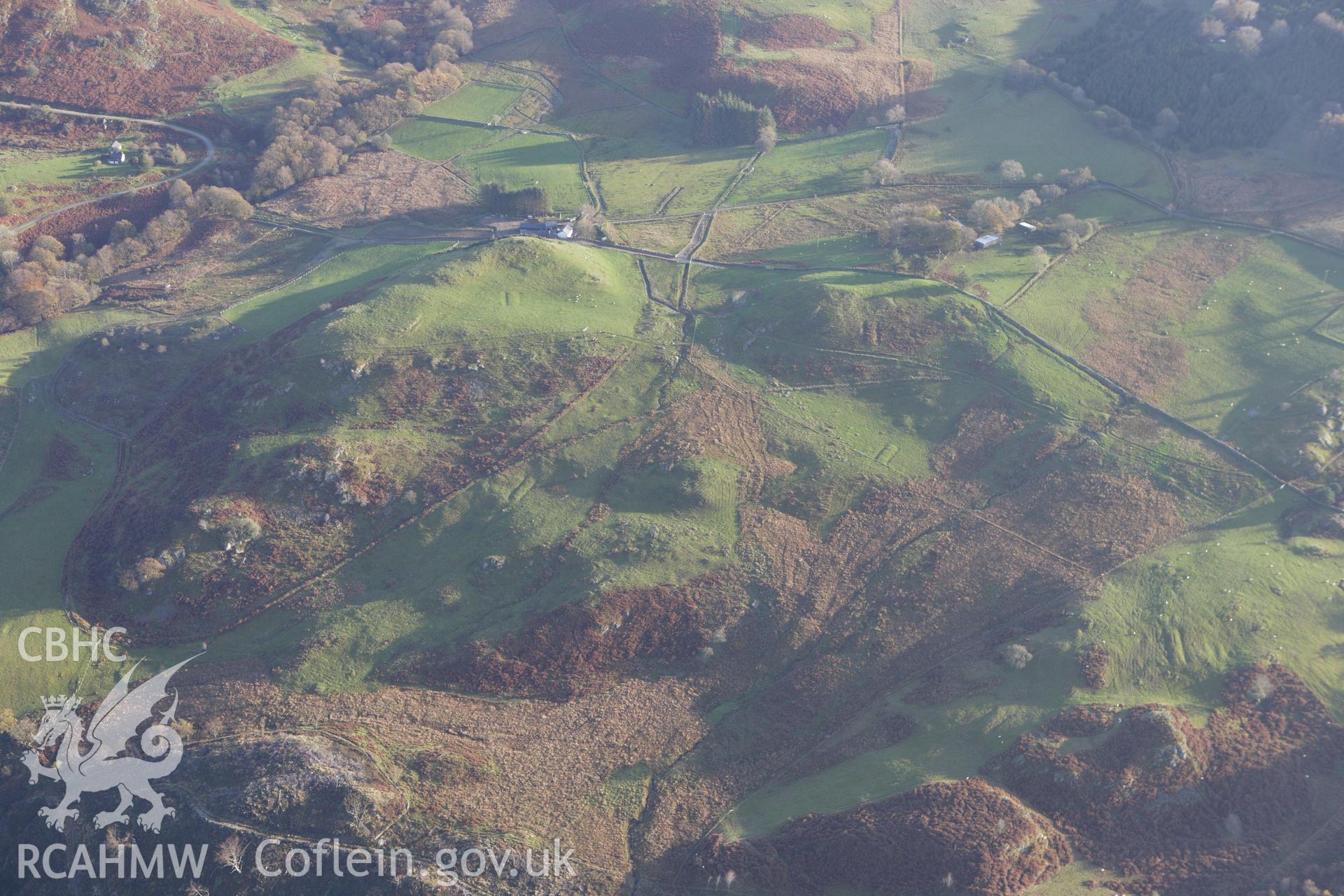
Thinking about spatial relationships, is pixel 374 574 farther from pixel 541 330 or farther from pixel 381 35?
pixel 381 35

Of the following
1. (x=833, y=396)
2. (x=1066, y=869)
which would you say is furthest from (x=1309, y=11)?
(x=1066, y=869)

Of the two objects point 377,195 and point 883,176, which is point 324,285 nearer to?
point 377,195

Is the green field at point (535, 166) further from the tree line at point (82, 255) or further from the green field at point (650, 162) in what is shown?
the tree line at point (82, 255)

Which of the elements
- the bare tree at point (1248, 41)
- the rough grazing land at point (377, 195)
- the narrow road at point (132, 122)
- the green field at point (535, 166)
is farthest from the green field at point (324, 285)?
the bare tree at point (1248, 41)

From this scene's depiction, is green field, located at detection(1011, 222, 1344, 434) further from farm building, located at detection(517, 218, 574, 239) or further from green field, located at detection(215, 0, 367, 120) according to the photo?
green field, located at detection(215, 0, 367, 120)

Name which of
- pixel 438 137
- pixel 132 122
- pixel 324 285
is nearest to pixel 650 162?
pixel 438 137

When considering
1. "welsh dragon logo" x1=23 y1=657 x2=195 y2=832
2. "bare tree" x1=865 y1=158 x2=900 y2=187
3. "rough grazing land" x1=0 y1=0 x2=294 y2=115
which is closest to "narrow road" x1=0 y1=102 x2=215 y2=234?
"rough grazing land" x1=0 y1=0 x2=294 y2=115

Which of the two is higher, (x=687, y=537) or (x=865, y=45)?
(x=865, y=45)
